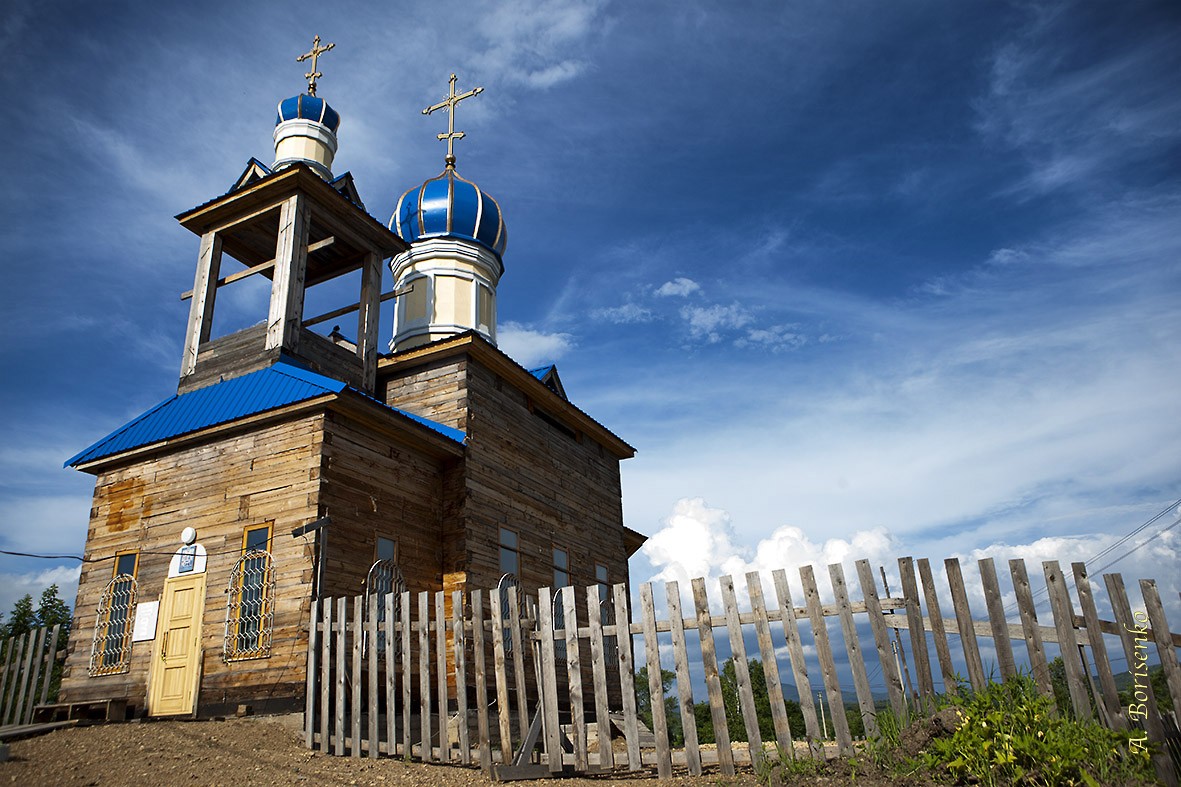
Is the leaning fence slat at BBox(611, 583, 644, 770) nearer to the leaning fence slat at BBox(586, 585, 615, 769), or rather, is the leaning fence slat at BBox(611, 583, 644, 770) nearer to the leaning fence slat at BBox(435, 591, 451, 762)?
the leaning fence slat at BBox(586, 585, 615, 769)

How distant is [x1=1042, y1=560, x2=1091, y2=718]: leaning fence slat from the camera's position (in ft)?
17.3

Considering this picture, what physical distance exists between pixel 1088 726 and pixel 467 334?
12.0 meters

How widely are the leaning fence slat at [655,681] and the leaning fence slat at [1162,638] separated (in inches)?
138

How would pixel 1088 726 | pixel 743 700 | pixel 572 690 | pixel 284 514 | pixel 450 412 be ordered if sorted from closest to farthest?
1. pixel 1088 726
2. pixel 743 700
3. pixel 572 690
4. pixel 284 514
5. pixel 450 412

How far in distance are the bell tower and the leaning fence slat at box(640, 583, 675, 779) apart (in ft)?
30.2

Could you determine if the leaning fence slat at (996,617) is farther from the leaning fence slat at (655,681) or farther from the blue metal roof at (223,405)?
the blue metal roof at (223,405)

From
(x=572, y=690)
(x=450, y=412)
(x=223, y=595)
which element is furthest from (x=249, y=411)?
(x=572, y=690)

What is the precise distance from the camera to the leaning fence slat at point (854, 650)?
19.7 ft

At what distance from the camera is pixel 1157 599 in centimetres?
516

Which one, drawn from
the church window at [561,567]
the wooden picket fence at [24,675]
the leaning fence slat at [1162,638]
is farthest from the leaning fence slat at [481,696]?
the wooden picket fence at [24,675]

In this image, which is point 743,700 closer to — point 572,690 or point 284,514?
point 572,690

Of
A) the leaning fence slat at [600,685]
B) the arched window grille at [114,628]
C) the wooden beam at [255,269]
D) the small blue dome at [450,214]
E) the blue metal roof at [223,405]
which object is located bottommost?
the leaning fence slat at [600,685]

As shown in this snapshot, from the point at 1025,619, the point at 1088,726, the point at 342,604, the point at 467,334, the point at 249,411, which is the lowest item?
the point at 1088,726

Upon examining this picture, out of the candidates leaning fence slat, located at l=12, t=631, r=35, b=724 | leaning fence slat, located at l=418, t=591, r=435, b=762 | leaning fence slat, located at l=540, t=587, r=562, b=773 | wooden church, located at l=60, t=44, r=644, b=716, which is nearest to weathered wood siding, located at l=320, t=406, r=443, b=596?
wooden church, located at l=60, t=44, r=644, b=716
